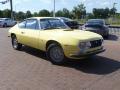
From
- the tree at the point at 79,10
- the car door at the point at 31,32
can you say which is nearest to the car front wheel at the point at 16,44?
the car door at the point at 31,32

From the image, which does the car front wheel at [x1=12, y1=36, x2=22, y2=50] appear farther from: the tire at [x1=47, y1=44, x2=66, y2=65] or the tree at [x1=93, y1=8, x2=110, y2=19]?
the tree at [x1=93, y1=8, x2=110, y2=19]

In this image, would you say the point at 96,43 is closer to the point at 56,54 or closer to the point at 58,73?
the point at 56,54

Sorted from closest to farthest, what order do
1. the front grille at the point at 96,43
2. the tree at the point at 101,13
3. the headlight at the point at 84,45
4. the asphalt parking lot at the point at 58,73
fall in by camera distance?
1. the asphalt parking lot at the point at 58,73
2. the headlight at the point at 84,45
3. the front grille at the point at 96,43
4. the tree at the point at 101,13

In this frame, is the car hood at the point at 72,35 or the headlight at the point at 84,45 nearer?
the headlight at the point at 84,45

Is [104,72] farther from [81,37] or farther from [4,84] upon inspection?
[4,84]

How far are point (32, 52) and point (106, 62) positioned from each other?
3367 mm

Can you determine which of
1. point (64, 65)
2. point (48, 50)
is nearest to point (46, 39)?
point (48, 50)

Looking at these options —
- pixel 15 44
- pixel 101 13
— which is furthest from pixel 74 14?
pixel 15 44

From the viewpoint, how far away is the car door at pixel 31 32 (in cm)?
924

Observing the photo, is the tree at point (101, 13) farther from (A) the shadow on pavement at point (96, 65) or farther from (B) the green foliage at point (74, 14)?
(A) the shadow on pavement at point (96, 65)

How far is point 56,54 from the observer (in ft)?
27.4

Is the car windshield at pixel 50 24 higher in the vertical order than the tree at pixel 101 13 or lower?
lower

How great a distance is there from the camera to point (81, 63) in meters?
8.42

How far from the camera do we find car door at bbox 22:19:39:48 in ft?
30.3
